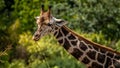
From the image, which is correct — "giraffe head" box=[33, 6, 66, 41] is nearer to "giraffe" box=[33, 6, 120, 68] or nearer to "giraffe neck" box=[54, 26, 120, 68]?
"giraffe" box=[33, 6, 120, 68]

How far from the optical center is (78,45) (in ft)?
29.1

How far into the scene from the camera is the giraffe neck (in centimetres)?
874

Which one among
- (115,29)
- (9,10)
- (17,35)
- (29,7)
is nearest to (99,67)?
(115,29)

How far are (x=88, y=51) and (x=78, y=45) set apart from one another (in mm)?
189

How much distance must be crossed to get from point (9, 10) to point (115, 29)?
1004 centimetres

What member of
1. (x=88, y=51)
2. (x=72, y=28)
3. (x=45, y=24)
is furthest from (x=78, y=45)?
(x=72, y=28)

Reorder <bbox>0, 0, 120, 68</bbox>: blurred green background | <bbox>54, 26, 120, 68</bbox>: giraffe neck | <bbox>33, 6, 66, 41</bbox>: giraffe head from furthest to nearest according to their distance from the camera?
<bbox>0, 0, 120, 68</bbox>: blurred green background, <bbox>54, 26, 120, 68</bbox>: giraffe neck, <bbox>33, 6, 66, 41</bbox>: giraffe head

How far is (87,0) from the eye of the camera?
67.9ft

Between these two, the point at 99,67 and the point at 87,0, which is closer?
the point at 99,67

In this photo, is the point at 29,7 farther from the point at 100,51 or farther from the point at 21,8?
the point at 100,51

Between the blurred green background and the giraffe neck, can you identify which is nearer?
the giraffe neck

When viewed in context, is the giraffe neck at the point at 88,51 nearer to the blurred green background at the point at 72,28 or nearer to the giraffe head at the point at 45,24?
the giraffe head at the point at 45,24

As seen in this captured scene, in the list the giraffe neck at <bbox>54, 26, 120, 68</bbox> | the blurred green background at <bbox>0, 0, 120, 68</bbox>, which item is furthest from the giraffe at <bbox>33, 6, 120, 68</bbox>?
the blurred green background at <bbox>0, 0, 120, 68</bbox>

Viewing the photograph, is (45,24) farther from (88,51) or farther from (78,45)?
(88,51)
